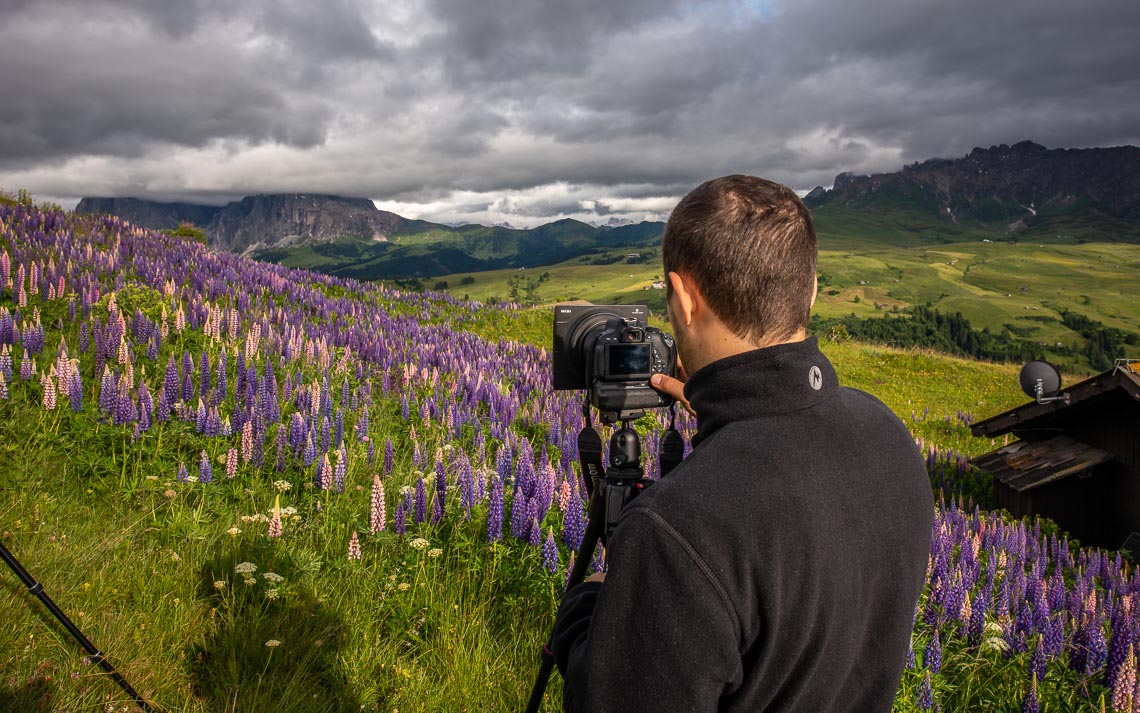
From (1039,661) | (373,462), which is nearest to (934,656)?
(1039,661)

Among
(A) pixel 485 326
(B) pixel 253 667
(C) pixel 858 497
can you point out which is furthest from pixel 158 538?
(A) pixel 485 326

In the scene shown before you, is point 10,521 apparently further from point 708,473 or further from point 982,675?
point 982,675

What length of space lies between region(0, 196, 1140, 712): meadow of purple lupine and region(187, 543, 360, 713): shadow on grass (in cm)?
10

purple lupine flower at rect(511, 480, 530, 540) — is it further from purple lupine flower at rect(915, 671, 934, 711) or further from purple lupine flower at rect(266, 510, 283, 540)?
purple lupine flower at rect(915, 671, 934, 711)

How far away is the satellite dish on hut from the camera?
10312mm

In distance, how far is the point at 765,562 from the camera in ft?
5.24

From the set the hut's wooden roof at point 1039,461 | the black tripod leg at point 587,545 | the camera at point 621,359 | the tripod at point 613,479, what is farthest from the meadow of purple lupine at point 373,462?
the camera at point 621,359

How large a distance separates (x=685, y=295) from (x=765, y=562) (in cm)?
84

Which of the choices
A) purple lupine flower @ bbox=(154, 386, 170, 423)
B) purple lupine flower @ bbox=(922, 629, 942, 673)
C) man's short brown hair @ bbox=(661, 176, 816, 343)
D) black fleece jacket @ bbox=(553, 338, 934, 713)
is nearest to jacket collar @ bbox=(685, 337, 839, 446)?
black fleece jacket @ bbox=(553, 338, 934, 713)

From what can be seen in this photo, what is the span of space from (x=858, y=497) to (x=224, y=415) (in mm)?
5690

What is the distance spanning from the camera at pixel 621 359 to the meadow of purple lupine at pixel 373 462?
2030 mm

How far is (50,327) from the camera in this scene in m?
7.23

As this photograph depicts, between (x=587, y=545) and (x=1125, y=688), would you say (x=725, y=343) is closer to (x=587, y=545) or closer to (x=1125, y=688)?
(x=587, y=545)

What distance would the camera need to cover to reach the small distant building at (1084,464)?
970cm
